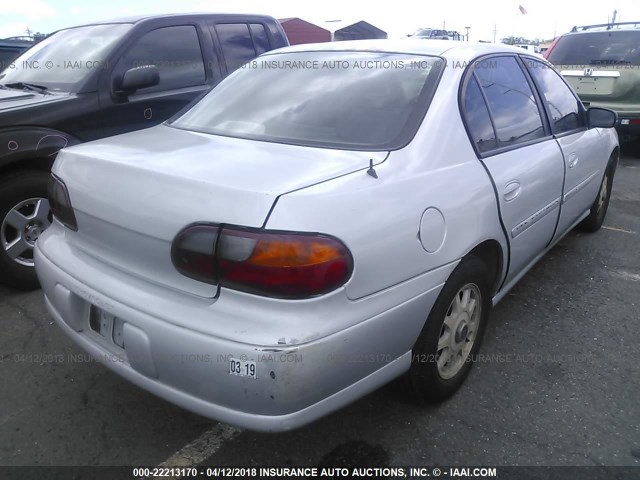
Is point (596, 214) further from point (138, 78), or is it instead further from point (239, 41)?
point (138, 78)

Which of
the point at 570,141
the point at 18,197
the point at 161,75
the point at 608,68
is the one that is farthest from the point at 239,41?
the point at 608,68

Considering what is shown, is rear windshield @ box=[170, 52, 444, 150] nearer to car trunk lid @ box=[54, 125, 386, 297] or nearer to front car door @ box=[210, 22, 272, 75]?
car trunk lid @ box=[54, 125, 386, 297]

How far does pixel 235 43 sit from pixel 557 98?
9.09 ft

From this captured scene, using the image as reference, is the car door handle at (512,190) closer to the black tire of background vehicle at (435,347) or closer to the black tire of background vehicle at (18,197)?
the black tire of background vehicle at (435,347)

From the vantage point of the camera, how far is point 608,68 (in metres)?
7.67

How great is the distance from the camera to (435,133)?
2275 millimetres

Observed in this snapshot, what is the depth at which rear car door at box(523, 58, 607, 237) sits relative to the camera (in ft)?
11.1

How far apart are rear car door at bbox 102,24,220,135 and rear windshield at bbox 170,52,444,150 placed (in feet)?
4.48

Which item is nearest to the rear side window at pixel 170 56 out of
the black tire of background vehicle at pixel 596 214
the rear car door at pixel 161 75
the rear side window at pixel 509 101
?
the rear car door at pixel 161 75

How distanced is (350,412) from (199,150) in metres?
1.31

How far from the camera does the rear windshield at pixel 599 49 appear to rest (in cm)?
773

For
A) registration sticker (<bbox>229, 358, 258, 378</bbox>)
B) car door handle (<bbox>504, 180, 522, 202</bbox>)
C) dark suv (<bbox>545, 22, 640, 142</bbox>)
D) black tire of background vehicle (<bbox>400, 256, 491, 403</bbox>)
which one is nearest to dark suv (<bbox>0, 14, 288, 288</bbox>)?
car door handle (<bbox>504, 180, 522, 202</bbox>)

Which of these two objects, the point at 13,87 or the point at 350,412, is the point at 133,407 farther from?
the point at 13,87

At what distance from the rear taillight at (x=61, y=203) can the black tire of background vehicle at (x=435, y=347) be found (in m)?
1.48
